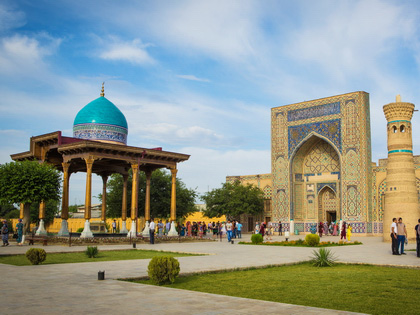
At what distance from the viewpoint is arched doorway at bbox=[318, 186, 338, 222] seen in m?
39.3

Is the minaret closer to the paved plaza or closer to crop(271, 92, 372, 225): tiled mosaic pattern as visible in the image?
crop(271, 92, 372, 225): tiled mosaic pattern

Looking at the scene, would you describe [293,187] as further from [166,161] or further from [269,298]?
[269,298]

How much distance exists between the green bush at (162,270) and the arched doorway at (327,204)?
32.2m

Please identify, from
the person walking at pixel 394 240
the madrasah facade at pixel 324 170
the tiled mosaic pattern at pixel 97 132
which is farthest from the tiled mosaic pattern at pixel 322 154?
the person walking at pixel 394 240

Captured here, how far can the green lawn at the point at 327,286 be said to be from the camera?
23.0 feet

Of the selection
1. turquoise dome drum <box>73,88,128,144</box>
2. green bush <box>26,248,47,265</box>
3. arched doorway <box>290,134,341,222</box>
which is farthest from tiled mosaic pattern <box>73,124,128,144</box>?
arched doorway <box>290,134,341,222</box>

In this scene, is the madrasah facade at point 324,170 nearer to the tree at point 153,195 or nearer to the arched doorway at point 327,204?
the arched doorway at point 327,204

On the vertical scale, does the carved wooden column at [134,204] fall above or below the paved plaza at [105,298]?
above

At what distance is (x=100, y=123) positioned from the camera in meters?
28.0

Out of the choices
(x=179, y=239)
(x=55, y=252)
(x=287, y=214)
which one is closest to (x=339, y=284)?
(x=55, y=252)

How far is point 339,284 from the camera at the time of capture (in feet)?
29.2

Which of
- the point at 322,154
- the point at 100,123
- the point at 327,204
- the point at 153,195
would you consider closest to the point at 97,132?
the point at 100,123

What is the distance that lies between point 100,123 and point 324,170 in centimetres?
2052

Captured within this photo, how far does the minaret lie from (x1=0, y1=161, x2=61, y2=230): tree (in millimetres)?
18251
